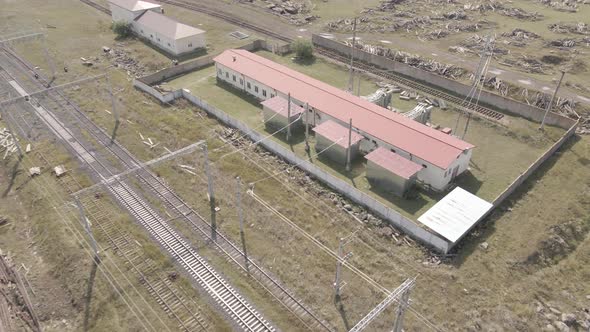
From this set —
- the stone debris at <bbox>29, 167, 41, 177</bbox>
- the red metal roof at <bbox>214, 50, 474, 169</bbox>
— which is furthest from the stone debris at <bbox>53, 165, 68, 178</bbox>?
the red metal roof at <bbox>214, 50, 474, 169</bbox>

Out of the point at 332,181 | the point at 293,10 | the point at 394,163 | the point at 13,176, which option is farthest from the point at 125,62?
the point at 394,163

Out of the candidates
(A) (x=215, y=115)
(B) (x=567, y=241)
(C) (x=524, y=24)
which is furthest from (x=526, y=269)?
(C) (x=524, y=24)

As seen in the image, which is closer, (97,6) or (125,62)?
(125,62)

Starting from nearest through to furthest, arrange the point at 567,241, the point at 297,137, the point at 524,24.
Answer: the point at 567,241, the point at 297,137, the point at 524,24

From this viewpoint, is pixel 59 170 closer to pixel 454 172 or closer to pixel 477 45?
pixel 454 172

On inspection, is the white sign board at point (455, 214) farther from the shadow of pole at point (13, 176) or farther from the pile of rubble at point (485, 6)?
the pile of rubble at point (485, 6)

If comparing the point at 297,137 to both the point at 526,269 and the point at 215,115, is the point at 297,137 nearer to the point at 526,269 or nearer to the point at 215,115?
the point at 215,115
